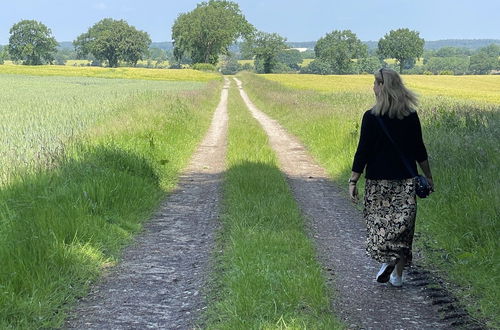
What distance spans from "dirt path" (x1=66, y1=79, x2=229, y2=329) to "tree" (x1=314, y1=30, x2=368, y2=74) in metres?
142

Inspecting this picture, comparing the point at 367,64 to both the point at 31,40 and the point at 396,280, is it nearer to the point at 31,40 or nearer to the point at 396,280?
the point at 31,40

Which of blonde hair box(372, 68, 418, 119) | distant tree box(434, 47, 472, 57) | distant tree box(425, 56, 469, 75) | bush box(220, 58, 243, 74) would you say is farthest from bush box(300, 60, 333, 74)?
blonde hair box(372, 68, 418, 119)

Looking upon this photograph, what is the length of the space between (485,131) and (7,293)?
9.48 m

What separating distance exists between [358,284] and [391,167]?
3.92 feet

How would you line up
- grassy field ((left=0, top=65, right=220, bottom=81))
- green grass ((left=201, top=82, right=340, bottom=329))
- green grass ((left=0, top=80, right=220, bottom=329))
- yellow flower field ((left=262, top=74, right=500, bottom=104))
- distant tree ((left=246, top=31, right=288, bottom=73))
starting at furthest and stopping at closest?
distant tree ((left=246, top=31, right=288, bottom=73)), grassy field ((left=0, top=65, right=220, bottom=81)), yellow flower field ((left=262, top=74, right=500, bottom=104)), green grass ((left=0, top=80, right=220, bottom=329)), green grass ((left=201, top=82, right=340, bottom=329))

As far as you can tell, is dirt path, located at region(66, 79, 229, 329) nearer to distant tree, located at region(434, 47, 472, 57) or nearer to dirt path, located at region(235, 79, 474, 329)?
dirt path, located at region(235, 79, 474, 329)

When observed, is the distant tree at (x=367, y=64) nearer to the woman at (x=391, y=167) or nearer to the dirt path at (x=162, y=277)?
the dirt path at (x=162, y=277)

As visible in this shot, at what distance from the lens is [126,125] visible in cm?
1346

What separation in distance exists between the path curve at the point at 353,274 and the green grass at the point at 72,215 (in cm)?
239

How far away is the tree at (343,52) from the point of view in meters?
145

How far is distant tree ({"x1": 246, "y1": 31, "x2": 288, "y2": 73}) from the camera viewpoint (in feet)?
445

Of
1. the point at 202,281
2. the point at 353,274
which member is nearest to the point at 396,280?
the point at 353,274

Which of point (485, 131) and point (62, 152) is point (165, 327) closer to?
point (62, 152)

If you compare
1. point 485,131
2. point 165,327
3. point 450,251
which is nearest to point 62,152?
point 165,327
